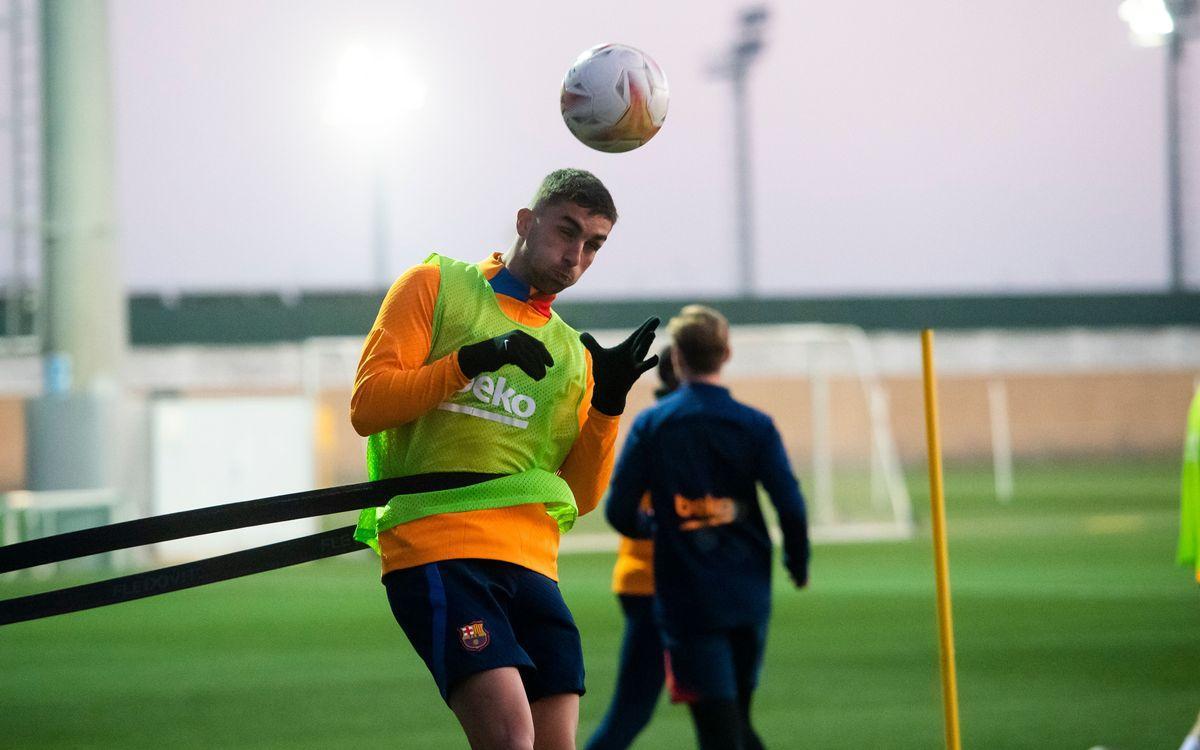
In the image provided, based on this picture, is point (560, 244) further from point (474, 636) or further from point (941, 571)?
point (941, 571)

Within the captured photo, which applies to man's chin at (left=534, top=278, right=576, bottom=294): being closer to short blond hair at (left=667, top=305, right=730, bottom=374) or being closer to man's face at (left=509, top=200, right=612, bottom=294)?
man's face at (left=509, top=200, right=612, bottom=294)

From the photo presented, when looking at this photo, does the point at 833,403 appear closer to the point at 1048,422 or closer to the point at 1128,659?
the point at 1048,422

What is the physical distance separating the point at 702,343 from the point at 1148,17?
3.69 m

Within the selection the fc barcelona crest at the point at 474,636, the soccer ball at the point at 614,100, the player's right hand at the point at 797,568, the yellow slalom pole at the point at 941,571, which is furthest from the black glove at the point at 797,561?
the fc barcelona crest at the point at 474,636

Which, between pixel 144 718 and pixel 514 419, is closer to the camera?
pixel 514 419

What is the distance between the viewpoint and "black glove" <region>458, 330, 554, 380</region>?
12.0ft

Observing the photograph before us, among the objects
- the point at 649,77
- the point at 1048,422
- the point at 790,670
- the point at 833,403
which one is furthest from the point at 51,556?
the point at 1048,422

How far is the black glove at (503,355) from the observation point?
3656mm

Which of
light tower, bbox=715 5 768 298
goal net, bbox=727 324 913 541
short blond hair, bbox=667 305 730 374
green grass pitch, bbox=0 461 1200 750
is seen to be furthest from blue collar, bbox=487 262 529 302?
light tower, bbox=715 5 768 298

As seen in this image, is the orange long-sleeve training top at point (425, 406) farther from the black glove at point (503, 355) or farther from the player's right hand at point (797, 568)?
the player's right hand at point (797, 568)

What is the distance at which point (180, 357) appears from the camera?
133 ft

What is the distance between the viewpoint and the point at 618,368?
400cm

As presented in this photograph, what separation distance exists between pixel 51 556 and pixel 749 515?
2.51m

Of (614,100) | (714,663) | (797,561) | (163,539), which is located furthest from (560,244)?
(797,561)
